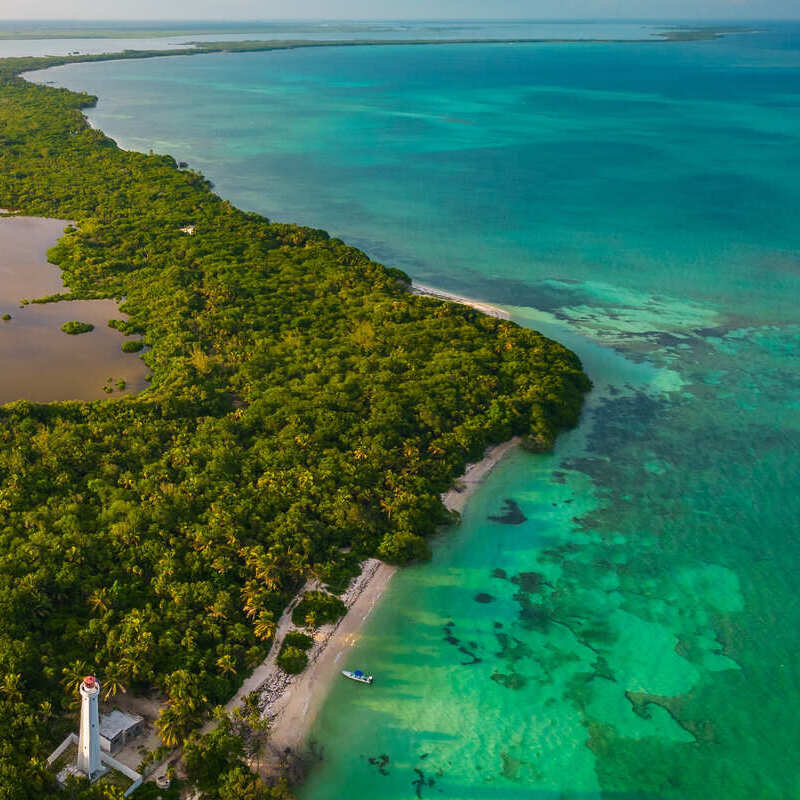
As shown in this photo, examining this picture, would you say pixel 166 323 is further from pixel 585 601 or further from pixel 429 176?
pixel 429 176

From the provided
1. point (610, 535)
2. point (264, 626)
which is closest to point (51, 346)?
point (264, 626)

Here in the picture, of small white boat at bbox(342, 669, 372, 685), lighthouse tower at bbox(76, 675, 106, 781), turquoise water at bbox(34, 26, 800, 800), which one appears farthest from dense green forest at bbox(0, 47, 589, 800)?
turquoise water at bbox(34, 26, 800, 800)

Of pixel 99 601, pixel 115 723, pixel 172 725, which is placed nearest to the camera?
pixel 172 725

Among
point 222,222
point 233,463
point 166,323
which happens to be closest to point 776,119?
point 222,222

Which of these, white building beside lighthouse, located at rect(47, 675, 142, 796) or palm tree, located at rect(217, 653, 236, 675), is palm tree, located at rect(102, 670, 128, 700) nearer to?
white building beside lighthouse, located at rect(47, 675, 142, 796)

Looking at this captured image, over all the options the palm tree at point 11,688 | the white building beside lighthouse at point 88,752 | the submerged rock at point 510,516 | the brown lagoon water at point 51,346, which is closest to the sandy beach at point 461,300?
the submerged rock at point 510,516

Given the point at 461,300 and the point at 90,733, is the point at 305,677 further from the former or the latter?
the point at 461,300

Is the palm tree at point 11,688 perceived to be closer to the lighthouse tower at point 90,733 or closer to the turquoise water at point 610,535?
the lighthouse tower at point 90,733
